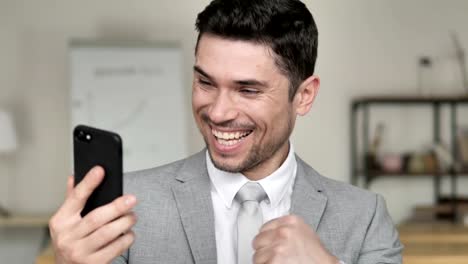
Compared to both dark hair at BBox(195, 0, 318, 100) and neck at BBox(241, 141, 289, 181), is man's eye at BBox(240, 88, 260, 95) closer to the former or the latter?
dark hair at BBox(195, 0, 318, 100)

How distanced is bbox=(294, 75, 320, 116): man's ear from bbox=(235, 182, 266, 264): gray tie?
0.21m

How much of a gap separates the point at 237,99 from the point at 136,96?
139 inches

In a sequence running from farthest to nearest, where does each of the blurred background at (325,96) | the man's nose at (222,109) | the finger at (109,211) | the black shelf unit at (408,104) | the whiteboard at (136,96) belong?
1. the black shelf unit at (408,104)
2. the blurred background at (325,96)
3. the whiteboard at (136,96)
4. the man's nose at (222,109)
5. the finger at (109,211)

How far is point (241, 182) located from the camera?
5.15 feet

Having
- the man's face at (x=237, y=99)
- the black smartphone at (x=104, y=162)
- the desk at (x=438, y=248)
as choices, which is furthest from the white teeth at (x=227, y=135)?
the desk at (x=438, y=248)

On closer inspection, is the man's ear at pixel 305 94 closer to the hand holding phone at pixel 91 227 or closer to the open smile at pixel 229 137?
the open smile at pixel 229 137

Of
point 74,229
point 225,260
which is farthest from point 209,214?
point 74,229

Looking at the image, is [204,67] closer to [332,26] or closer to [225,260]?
[225,260]

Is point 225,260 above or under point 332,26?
under

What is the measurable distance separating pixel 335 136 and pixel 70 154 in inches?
76.5

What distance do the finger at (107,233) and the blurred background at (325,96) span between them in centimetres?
373

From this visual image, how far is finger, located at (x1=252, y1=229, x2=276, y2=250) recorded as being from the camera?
49.2 inches

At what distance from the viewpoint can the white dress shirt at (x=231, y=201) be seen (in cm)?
155

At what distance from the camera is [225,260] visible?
5.04 ft
